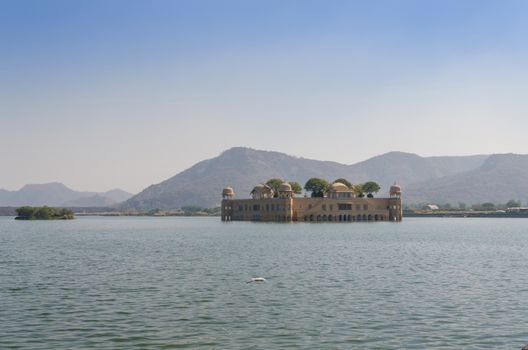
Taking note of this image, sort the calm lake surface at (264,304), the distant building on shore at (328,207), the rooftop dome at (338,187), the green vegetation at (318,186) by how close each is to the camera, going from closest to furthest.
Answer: the calm lake surface at (264,304) < the distant building on shore at (328,207) < the rooftop dome at (338,187) < the green vegetation at (318,186)

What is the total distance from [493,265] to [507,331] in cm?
2723

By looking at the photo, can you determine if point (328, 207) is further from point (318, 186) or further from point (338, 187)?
point (318, 186)

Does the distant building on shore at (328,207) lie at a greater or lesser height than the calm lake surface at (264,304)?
greater

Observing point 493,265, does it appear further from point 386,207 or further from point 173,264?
point 386,207

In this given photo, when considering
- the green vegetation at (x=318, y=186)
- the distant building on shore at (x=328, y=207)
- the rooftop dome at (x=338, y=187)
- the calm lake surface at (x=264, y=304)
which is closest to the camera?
the calm lake surface at (x=264, y=304)

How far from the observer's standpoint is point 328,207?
7234 inches

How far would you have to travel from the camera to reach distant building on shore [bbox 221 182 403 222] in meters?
182

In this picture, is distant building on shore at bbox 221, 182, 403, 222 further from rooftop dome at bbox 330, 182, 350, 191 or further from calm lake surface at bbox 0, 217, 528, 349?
calm lake surface at bbox 0, 217, 528, 349

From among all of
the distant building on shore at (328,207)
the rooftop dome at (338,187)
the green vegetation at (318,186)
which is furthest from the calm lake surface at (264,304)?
the green vegetation at (318,186)

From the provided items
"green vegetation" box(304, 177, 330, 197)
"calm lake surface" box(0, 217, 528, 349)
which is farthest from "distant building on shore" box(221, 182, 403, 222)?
"calm lake surface" box(0, 217, 528, 349)

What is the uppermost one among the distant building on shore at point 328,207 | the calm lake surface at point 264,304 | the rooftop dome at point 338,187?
the rooftop dome at point 338,187

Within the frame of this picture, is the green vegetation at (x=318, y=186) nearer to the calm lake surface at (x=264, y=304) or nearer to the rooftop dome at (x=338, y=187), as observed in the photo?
the rooftop dome at (x=338, y=187)

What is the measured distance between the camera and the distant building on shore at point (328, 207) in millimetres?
182500

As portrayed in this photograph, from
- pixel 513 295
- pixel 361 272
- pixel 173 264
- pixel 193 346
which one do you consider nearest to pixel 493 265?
pixel 361 272
